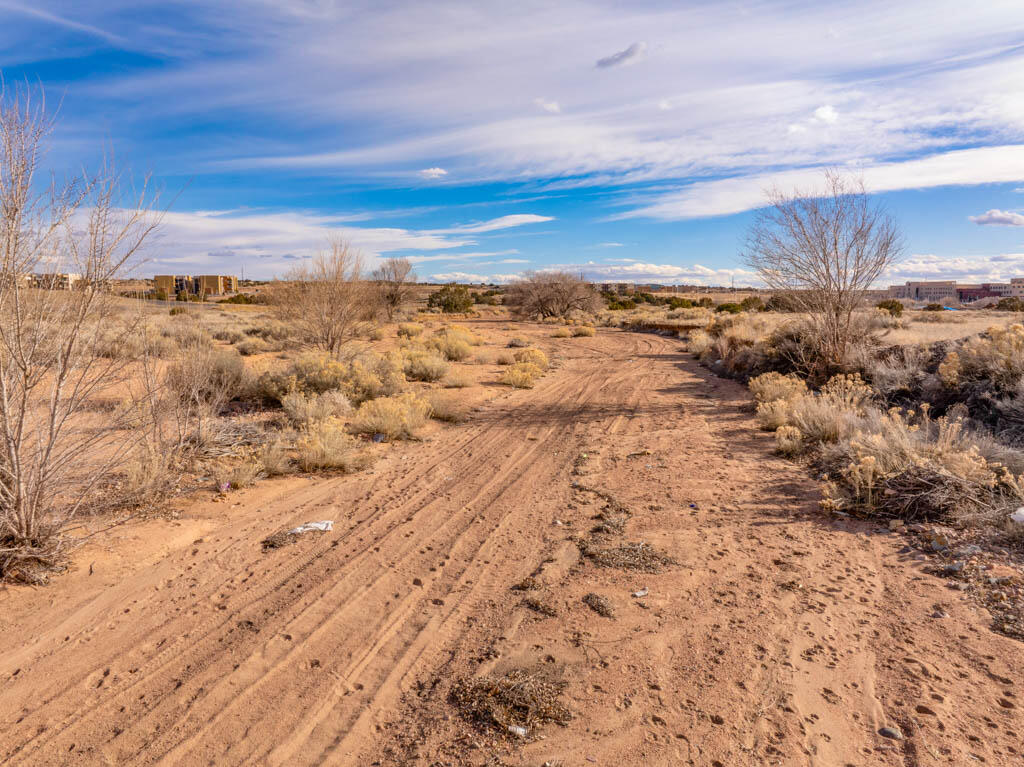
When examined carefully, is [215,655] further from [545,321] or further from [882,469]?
[545,321]

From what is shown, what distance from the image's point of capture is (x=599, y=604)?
156 inches

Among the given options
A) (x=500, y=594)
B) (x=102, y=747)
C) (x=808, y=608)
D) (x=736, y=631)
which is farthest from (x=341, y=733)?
(x=808, y=608)

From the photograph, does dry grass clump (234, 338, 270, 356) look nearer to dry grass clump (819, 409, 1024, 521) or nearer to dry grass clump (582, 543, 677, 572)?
dry grass clump (582, 543, 677, 572)

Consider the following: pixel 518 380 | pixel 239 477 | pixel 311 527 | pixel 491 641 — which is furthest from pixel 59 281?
pixel 518 380

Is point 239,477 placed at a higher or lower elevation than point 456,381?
lower

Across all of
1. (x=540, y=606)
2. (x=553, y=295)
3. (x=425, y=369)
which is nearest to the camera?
(x=540, y=606)

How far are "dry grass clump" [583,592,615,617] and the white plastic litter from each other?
2.59 m

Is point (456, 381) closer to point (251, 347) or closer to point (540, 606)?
point (251, 347)

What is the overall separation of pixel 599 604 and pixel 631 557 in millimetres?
840

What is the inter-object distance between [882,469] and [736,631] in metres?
3.22

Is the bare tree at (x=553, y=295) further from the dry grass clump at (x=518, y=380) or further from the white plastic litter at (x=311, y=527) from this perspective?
the white plastic litter at (x=311, y=527)

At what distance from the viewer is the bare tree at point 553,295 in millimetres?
44469

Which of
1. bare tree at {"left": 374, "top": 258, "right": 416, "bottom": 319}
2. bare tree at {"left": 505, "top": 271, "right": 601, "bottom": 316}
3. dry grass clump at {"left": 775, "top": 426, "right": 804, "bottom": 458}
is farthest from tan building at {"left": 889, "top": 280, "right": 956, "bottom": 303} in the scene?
dry grass clump at {"left": 775, "top": 426, "right": 804, "bottom": 458}

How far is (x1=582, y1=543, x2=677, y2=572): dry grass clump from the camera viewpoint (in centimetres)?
455
